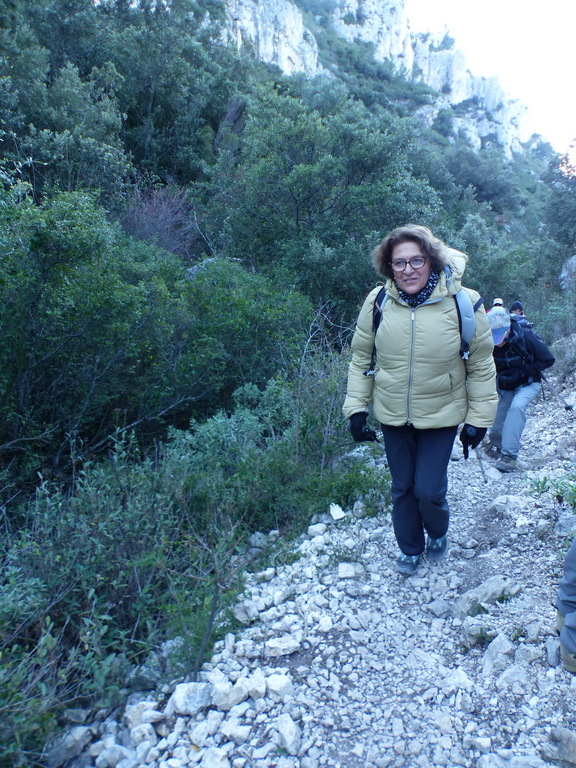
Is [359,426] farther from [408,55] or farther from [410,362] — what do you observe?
[408,55]

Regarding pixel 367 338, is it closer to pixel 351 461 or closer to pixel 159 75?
pixel 351 461

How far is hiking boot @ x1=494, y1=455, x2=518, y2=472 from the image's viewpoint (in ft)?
16.0

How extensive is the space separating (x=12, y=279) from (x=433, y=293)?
3598 millimetres

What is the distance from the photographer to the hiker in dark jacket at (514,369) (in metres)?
4.89

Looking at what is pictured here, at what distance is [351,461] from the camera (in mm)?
4668

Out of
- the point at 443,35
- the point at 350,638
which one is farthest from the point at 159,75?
the point at 443,35

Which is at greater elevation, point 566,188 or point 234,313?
point 566,188

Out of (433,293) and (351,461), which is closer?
(433,293)

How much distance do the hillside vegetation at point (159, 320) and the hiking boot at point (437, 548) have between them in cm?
89

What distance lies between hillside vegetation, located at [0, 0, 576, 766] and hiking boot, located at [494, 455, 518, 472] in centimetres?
148

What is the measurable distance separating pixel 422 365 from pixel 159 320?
3.89 metres

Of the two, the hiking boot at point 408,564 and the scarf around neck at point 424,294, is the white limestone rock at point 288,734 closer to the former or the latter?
the hiking boot at point 408,564

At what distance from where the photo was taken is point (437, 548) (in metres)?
3.24

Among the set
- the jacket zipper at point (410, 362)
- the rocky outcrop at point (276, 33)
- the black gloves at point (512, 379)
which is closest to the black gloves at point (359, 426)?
the jacket zipper at point (410, 362)
